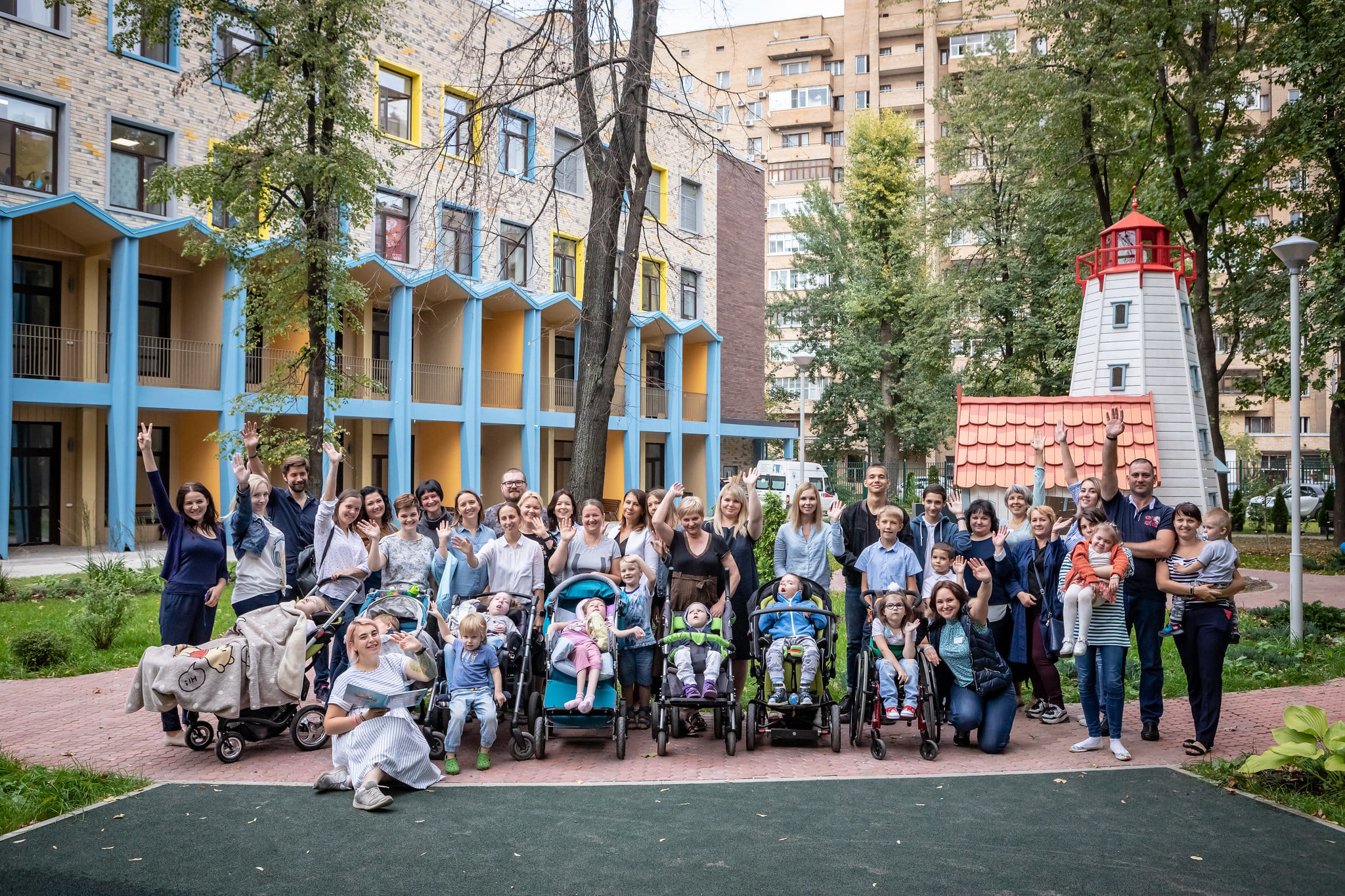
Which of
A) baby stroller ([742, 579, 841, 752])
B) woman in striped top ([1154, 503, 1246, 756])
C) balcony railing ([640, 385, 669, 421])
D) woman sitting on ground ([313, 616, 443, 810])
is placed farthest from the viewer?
balcony railing ([640, 385, 669, 421])

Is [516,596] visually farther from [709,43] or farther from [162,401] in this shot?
[709,43]

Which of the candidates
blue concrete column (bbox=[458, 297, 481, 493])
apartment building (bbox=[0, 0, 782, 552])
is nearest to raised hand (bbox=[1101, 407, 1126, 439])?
apartment building (bbox=[0, 0, 782, 552])

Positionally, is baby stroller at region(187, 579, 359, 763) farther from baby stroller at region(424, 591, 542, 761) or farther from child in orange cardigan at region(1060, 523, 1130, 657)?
child in orange cardigan at region(1060, 523, 1130, 657)

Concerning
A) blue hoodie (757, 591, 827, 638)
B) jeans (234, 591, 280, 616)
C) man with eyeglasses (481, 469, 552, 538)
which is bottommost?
blue hoodie (757, 591, 827, 638)

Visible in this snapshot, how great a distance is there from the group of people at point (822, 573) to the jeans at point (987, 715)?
0.01 metres

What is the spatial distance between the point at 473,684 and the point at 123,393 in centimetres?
1693

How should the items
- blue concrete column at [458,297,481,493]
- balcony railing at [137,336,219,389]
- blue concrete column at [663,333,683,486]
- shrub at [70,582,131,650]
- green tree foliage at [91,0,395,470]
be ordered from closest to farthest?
shrub at [70,582,131,650], green tree foliage at [91,0,395,470], balcony railing at [137,336,219,389], blue concrete column at [458,297,481,493], blue concrete column at [663,333,683,486]

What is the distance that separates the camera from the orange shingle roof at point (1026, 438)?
16.8m

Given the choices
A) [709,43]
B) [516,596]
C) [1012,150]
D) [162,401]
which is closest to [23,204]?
[162,401]

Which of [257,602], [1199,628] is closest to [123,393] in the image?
[257,602]

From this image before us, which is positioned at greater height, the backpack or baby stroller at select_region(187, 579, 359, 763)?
the backpack

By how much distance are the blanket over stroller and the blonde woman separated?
10.8 feet

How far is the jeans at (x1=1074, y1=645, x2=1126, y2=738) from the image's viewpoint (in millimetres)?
7238

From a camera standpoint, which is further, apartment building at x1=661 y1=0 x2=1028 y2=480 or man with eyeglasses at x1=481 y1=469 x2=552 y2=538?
apartment building at x1=661 y1=0 x2=1028 y2=480
